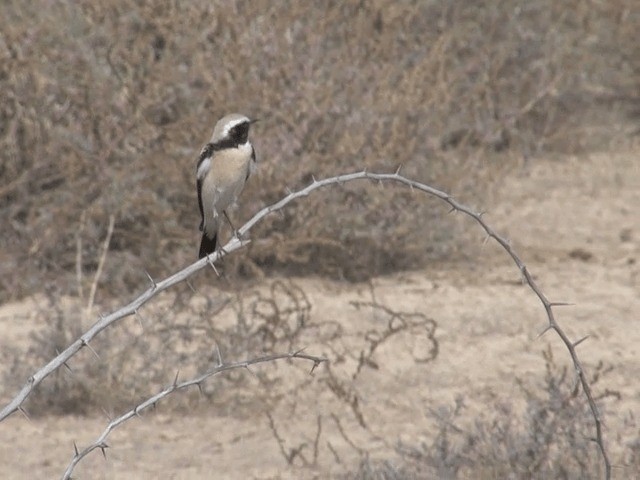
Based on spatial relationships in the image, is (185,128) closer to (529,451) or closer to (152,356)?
(152,356)

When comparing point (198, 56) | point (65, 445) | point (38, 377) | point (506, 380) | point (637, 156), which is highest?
point (38, 377)

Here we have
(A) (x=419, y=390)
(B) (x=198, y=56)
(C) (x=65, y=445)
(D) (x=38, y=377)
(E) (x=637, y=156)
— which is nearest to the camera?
(D) (x=38, y=377)

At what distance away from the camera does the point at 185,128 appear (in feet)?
23.5

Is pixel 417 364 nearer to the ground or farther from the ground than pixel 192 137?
nearer to the ground

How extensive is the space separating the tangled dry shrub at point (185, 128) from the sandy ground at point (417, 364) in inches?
12.1

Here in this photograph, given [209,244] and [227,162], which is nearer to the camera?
[227,162]

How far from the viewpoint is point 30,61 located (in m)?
7.18

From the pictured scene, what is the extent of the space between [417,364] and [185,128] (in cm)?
159

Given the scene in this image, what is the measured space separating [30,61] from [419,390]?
2.40 meters

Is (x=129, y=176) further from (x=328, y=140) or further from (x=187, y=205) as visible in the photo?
(x=328, y=140)

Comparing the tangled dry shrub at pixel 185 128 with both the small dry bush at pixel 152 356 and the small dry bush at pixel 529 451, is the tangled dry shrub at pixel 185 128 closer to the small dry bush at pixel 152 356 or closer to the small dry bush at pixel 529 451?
the small dry bush at pixel 152 356

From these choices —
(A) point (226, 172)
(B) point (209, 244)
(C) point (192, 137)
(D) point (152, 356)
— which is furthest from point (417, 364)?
(A) point (226, 172)

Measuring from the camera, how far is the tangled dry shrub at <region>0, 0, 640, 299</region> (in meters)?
7.20

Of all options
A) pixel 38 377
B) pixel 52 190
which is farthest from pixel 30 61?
pixel 38 377
